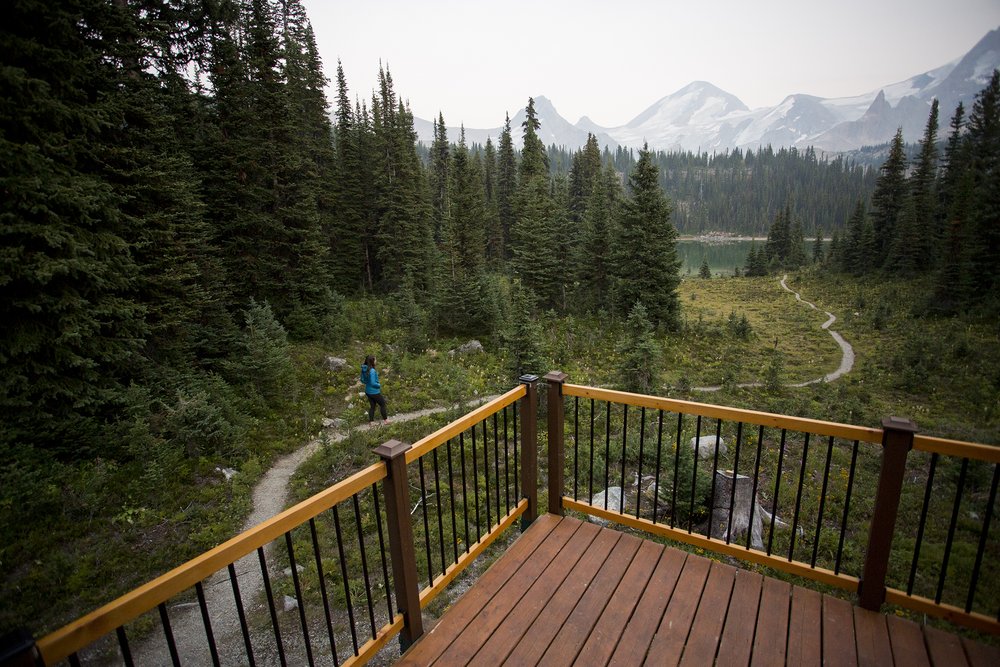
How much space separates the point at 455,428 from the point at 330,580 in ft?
18.3

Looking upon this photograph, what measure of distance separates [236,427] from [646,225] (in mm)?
21537

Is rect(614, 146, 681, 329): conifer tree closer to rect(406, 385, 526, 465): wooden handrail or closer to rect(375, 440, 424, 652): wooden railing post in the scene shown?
rect(406, 385, 526, 465): wooden handrail

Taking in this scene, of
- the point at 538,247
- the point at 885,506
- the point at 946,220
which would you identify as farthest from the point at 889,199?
the point at 885,506

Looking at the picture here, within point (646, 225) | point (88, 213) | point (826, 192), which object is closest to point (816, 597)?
point (88, 213)

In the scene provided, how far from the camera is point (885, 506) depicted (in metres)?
3.44

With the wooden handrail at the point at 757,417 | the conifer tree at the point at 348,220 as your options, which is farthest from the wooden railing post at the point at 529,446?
the conifer tree at the point at 348,220

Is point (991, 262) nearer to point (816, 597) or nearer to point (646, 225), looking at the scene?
point (646, 225)

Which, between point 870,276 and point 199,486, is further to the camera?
point 870,276

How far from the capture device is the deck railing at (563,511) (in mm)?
2822

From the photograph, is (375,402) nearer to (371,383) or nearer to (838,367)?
(371,383)

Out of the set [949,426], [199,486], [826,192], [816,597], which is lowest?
[949,426]

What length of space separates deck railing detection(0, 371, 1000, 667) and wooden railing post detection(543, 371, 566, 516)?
0.02 metres

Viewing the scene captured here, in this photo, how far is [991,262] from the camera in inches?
1083

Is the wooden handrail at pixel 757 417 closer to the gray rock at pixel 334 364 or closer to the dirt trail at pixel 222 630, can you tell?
the dirt trail at pixel 222 630
